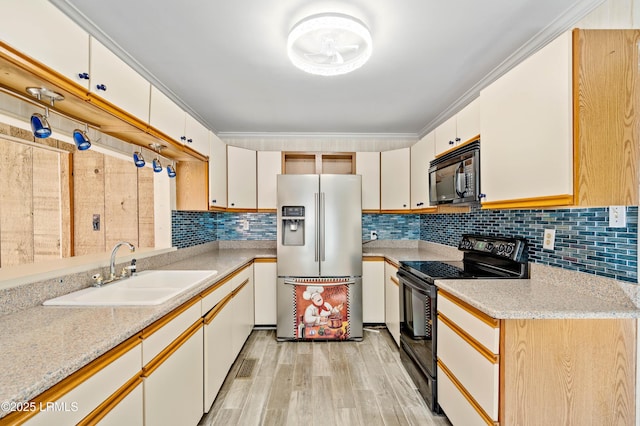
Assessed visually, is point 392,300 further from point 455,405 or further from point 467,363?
point 467,363

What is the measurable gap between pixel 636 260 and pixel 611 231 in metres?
0.17

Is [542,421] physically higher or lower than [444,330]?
lower

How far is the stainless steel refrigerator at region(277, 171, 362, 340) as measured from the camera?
298cm

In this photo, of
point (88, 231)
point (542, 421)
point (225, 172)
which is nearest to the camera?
point (542, 421)

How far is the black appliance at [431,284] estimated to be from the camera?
6.29 ft

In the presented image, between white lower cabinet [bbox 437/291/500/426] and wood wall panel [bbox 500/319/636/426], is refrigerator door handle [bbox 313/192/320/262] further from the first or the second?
wood wall panel [bbox 500/319/636/426]

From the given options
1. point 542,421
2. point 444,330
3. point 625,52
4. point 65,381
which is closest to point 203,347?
point 65,381

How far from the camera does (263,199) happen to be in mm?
3424

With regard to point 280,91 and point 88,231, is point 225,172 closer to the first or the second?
point 280,91

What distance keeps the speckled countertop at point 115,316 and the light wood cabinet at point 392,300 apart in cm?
105

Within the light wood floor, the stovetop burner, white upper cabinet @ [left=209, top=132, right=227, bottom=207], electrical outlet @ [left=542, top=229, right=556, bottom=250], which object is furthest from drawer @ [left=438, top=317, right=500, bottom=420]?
white upper cabinet @ [left=209, top=132, right=227, bottom=207]

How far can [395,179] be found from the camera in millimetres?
3418

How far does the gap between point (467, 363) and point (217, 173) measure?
2610 millimetres

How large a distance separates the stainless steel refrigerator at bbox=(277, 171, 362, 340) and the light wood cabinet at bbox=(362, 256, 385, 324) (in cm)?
21
